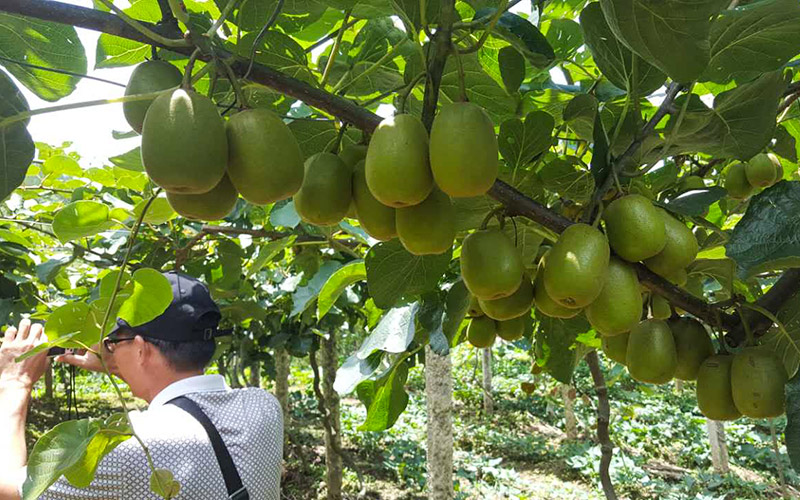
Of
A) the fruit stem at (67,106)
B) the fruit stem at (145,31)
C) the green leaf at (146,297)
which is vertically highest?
the fruit stem at (145,31)

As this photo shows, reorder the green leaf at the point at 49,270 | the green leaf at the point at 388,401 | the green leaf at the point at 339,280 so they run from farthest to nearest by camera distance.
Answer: the green leaf at the point at 49,270, the green leaf at the point at 388,401, the green leaf at the point at 339,280

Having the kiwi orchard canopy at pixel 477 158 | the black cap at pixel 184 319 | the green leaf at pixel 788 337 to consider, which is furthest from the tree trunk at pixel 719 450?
the green leaf at pixel 788 337

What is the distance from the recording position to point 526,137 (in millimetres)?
1222

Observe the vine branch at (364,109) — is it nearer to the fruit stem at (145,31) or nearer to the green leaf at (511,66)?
the fruit stem at (145,31)

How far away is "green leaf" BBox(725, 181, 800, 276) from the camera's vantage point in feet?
3.03

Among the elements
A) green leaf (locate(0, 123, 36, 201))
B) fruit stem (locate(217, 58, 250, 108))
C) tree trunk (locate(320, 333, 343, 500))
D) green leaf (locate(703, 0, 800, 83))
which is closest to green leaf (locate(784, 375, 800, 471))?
green leaf (locate(703, 0, 800, 83))

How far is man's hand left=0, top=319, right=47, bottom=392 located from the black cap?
1.13ft

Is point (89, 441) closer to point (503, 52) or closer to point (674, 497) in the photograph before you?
point (503, 52)

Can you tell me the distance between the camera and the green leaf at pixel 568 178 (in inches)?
52.9

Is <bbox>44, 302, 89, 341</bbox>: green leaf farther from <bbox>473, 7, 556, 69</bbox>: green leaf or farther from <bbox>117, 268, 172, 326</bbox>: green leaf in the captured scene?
<bbox>473, 7, 556, 69</bbox>: green leaf

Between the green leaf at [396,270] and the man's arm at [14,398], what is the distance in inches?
64.2

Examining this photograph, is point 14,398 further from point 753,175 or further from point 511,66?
point 753,175

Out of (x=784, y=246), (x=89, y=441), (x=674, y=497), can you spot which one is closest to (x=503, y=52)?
(x=784, y=246)

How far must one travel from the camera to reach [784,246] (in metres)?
0.94
